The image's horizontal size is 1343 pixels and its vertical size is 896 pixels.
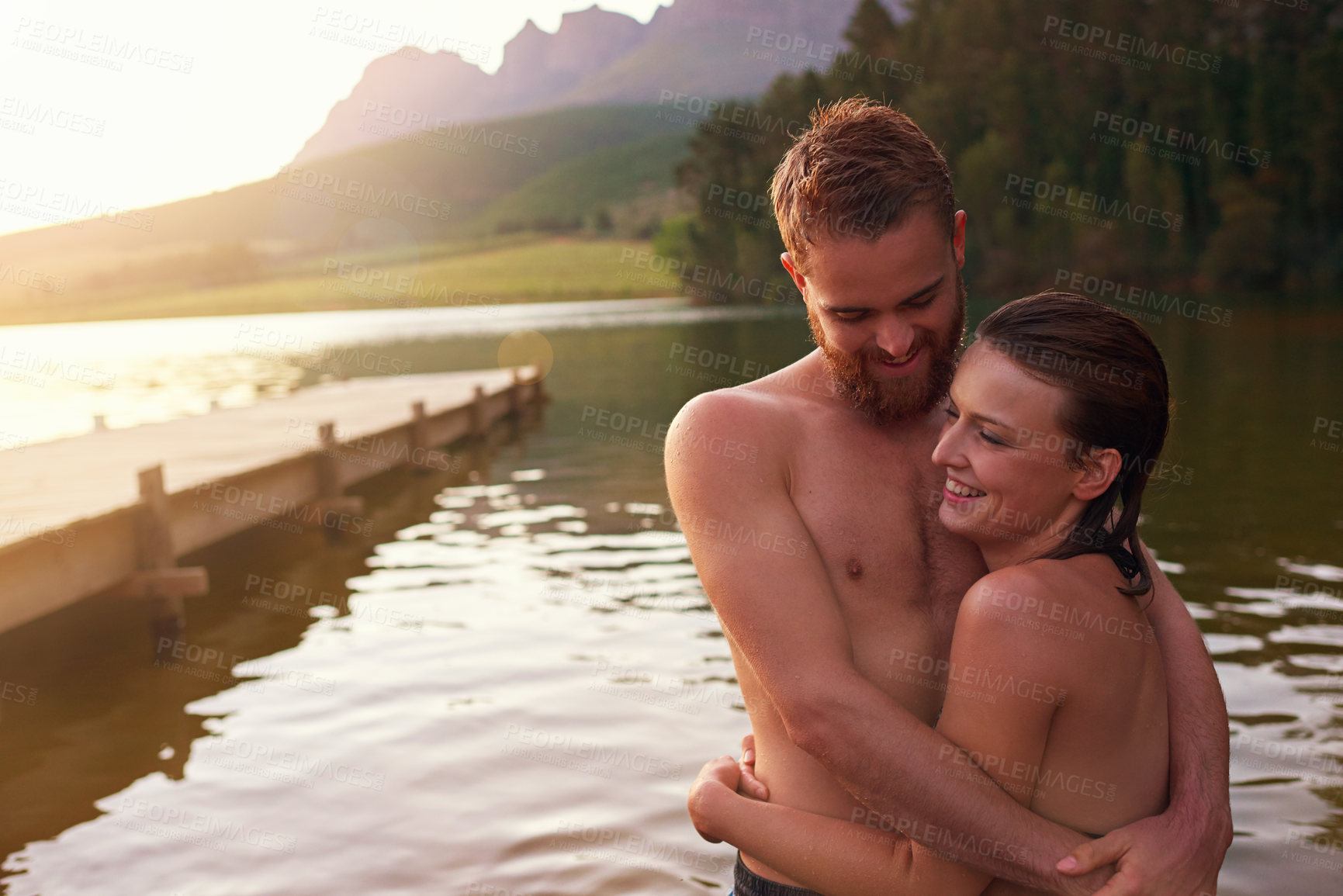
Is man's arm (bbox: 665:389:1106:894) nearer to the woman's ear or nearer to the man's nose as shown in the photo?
the man's nose

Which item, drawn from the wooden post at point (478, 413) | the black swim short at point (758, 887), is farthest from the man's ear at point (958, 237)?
the wooden post at point (478, 413)

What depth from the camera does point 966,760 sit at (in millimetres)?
2055

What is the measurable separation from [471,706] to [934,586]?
16.5 ft

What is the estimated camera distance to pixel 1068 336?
214cm

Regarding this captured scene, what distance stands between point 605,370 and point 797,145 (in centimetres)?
2936

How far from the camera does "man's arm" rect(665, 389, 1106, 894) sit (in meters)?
2.03

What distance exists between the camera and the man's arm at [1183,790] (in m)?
2.06

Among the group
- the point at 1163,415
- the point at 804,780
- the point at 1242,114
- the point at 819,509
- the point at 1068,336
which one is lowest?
the point at 804,780

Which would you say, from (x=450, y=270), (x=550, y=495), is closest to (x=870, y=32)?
(x=450, y=270)

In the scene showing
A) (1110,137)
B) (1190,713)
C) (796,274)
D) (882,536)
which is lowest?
(1190,713)

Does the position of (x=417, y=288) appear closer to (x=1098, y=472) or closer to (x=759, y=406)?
(x=759, y=406)

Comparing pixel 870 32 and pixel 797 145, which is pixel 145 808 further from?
pixel 870 32

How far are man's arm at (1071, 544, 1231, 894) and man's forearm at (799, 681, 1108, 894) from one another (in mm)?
75

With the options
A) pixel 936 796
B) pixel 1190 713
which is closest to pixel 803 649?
pixel 936 796
